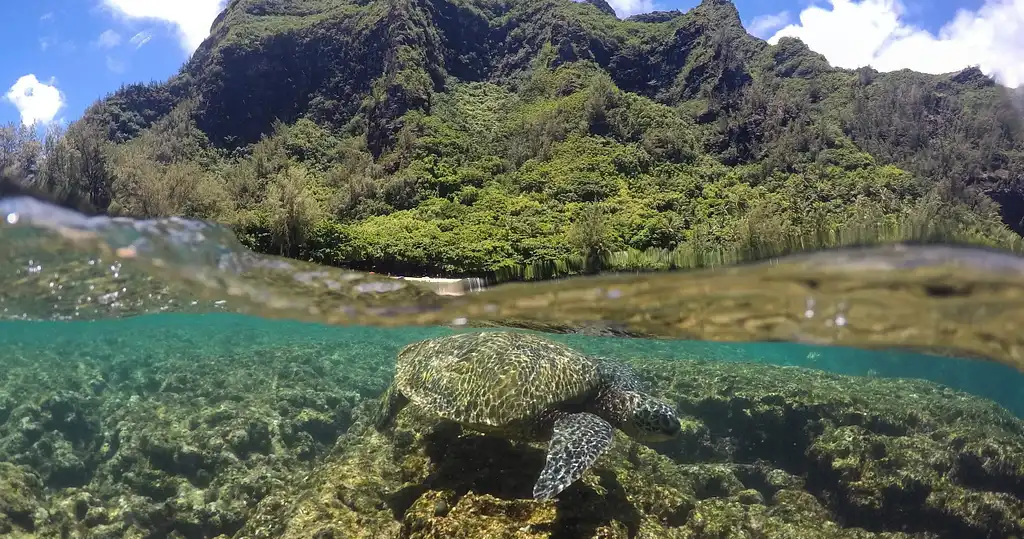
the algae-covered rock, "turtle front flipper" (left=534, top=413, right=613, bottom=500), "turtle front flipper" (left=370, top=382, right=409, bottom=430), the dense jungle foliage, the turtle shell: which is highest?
the dense jungle foliage

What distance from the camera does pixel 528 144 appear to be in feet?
109

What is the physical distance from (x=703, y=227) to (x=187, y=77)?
49872mm

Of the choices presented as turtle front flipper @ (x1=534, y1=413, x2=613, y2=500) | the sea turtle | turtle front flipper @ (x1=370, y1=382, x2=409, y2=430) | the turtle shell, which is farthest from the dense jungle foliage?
turtle front flipper @ (x1=534, y1=413, x2=613, y2=500)

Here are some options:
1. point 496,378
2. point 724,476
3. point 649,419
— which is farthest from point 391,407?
point 724,476

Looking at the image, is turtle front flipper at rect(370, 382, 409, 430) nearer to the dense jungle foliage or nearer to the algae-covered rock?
the algae-covered rock

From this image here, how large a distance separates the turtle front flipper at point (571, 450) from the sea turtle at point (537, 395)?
0.01 meters

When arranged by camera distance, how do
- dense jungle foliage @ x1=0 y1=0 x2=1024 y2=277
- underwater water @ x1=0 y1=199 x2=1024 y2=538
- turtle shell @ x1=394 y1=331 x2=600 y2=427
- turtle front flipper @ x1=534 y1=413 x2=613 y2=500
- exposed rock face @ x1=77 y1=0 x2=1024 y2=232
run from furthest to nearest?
exposed rock face @ x1=77 y1=0 x2=1024 y2=232, dense jungle foliage @ x1=0 y1=0 x2=1024 y2=277, underwater water @ x1=0 y1=199 x2=1024 y2=538, turtle shell @ x1=394 y1=331 x2=600 y2=427, turtle front flipper @ x1=534 y1=413 x2=613 y2=500

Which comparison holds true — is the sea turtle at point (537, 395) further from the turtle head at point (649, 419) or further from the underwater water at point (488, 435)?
the underwater water at point (488, 435)

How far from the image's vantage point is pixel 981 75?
159 ft

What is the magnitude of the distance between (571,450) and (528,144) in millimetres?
28203

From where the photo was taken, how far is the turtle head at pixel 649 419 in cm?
796

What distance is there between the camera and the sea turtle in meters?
7.52

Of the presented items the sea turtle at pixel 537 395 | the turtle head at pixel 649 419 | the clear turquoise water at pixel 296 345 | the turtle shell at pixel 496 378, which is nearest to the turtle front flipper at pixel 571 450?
the sea turtle at pixel 537 395

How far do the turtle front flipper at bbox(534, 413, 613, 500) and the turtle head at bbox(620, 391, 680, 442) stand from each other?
738 mm
